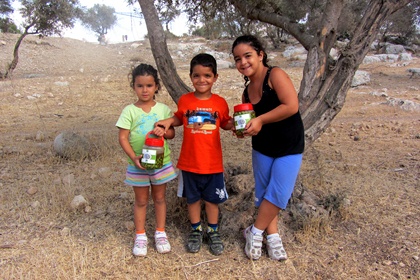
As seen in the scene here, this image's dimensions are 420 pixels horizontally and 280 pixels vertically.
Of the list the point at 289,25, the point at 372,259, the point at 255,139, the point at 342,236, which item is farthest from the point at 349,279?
the point at 289,25

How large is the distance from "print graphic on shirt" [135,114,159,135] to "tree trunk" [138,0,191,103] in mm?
1027

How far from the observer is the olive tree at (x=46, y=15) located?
1324 cm

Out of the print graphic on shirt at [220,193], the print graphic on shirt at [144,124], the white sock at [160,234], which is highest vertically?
the print graphic on shirt at [144,124]

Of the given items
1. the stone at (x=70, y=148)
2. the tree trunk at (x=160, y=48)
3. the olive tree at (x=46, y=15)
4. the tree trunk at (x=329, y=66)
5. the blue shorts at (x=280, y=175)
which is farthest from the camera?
the olive tree at (x=46, y=15)

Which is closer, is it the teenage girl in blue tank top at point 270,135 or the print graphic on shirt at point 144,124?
the teenage girl in blue tank top at point 270,135

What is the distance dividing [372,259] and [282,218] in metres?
0.76

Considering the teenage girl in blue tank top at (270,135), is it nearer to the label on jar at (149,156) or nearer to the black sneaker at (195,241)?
the black sneaker at (195,241)

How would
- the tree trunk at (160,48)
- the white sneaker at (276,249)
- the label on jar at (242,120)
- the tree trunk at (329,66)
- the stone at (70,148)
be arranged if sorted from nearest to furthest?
the label on jar at (242,120), the white sneaker at (276,249), the tree trunk at (160,48), the tree trunk at (329,66), the stone at (70,148)

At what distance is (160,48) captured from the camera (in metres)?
3.43

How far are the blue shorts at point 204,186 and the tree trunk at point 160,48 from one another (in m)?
1.14

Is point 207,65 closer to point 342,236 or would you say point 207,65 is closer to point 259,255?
point 259,255

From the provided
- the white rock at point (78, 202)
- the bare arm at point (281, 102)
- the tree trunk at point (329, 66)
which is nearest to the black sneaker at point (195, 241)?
the bare arm at point (281, 102)

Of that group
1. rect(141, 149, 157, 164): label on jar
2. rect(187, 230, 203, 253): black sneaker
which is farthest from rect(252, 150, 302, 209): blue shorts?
rect(141, 149, 157, 164): label on jar

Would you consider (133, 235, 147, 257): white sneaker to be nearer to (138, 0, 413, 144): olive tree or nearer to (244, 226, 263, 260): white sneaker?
(244, 226, 263, 260): white sneaker
